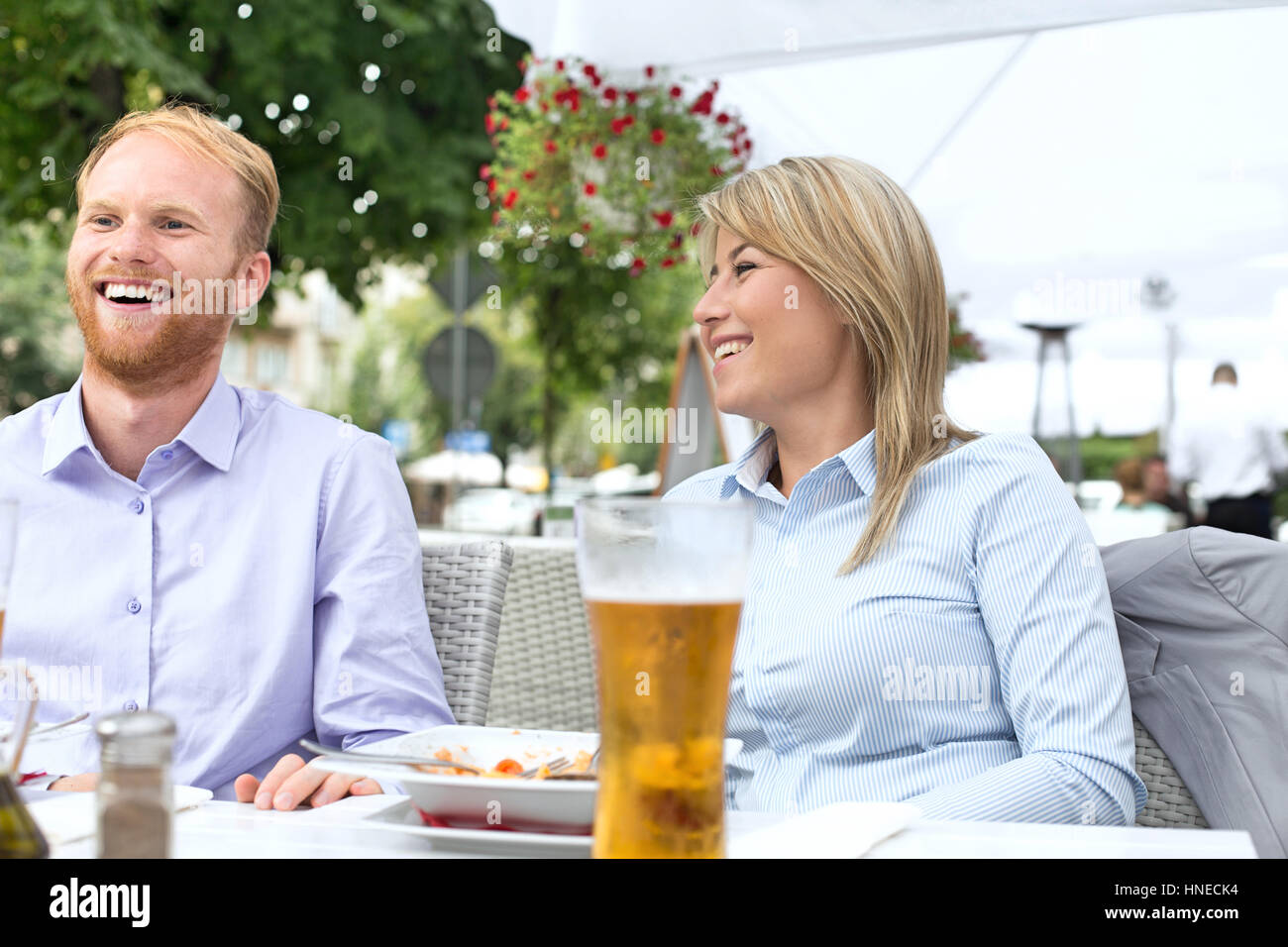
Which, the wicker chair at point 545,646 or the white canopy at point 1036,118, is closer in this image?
the white canopy at point 1036,118

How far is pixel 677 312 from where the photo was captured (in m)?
23.5

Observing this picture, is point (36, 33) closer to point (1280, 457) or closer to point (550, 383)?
point (1280, 457)

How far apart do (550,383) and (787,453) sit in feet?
48.2

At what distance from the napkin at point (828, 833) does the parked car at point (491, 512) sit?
33.2 ft

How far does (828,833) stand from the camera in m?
1.13

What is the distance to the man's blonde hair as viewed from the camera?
7.47 feet

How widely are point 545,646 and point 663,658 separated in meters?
3.02

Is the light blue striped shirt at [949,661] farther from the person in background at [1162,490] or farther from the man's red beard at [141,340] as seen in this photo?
the person in background at [1162,490]

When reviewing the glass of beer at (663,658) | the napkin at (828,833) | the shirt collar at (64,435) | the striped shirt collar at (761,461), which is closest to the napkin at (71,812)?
the glass of beer at (663,658)

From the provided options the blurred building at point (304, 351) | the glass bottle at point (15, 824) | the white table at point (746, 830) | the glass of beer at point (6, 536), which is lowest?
the white table at point (746, 830)

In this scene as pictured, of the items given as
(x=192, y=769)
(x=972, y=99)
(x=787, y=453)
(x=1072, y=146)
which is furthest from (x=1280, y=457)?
(x=192, y=769)

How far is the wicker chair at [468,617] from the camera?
7.14 feet
